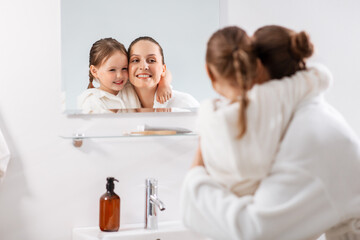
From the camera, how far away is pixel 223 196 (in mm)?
939

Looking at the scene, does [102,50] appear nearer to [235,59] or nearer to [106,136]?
[106,136]

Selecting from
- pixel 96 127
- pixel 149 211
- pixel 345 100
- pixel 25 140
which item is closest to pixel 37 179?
pixel 25 140

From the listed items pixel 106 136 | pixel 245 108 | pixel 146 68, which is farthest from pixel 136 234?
pixel 245 108

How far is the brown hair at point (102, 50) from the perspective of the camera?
5.17ft

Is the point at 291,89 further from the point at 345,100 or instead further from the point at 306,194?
the point at 345,100

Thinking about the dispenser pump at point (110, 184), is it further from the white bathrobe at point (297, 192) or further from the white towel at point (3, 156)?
the white bathrobe at point (297, 192)

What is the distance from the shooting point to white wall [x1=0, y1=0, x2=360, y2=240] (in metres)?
1.53

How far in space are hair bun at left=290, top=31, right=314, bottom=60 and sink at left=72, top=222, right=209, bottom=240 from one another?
0.86 meters

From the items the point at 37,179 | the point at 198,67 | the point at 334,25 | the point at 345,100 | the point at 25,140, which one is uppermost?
the point at 334,25

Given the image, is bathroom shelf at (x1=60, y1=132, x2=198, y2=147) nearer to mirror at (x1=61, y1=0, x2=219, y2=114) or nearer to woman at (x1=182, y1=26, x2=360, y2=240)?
mirror at (x1=61, y1=0, x2=219, y2=114)

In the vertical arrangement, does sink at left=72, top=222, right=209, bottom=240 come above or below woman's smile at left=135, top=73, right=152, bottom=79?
below

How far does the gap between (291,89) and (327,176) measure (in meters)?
0.19

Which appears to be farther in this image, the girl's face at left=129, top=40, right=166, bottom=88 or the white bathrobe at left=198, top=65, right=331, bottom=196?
the girl's face at left=129, top=40, right=166, bottom=88

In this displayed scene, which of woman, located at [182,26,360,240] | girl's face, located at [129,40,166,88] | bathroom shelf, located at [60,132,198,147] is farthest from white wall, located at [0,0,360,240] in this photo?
woman, located at [182,26,360,240]
